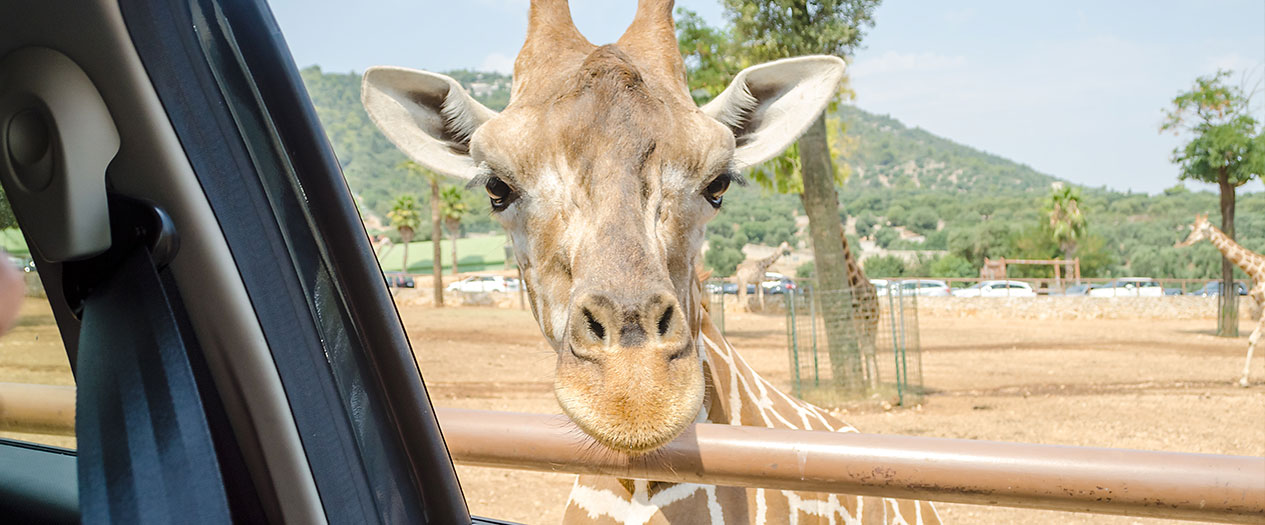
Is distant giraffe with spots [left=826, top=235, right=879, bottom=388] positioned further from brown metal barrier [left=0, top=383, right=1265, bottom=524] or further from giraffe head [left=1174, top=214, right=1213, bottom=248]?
giraffe head [left=1174, top=214, right=1213, bottom=248]

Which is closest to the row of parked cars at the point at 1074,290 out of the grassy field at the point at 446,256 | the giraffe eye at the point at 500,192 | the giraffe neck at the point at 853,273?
the giraffe neck at the point at 853,273

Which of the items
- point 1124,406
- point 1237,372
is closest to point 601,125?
point 1124,406

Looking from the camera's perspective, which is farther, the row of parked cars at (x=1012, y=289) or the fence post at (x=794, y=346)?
the row of parked cars at (x=1012, y=289)

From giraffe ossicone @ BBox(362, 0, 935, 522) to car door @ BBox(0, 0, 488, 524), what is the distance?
2.55 ft

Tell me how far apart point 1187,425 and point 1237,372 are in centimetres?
581

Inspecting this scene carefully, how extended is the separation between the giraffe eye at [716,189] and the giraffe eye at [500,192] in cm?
48

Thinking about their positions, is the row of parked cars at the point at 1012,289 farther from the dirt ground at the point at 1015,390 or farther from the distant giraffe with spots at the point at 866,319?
the distant giraffe with spots at the point at 866,319

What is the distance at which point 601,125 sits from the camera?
77.5 inches

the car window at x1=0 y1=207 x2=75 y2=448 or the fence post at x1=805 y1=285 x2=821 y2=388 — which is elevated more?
the car window at x1=0 y1=207 x2=75 y2=448

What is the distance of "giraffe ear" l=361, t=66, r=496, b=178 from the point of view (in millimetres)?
2379

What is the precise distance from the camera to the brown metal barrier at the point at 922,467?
1269mm

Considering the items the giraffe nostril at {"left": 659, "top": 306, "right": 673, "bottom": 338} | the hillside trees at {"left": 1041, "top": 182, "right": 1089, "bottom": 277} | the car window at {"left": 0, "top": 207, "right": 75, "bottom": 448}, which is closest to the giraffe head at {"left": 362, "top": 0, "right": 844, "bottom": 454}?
the giraffe nostril at {"left": 659, "top": 306, "right": 673, "bottom": 338}

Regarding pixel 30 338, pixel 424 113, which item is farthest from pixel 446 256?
pixel 30 338

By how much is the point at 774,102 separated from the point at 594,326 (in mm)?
1203
